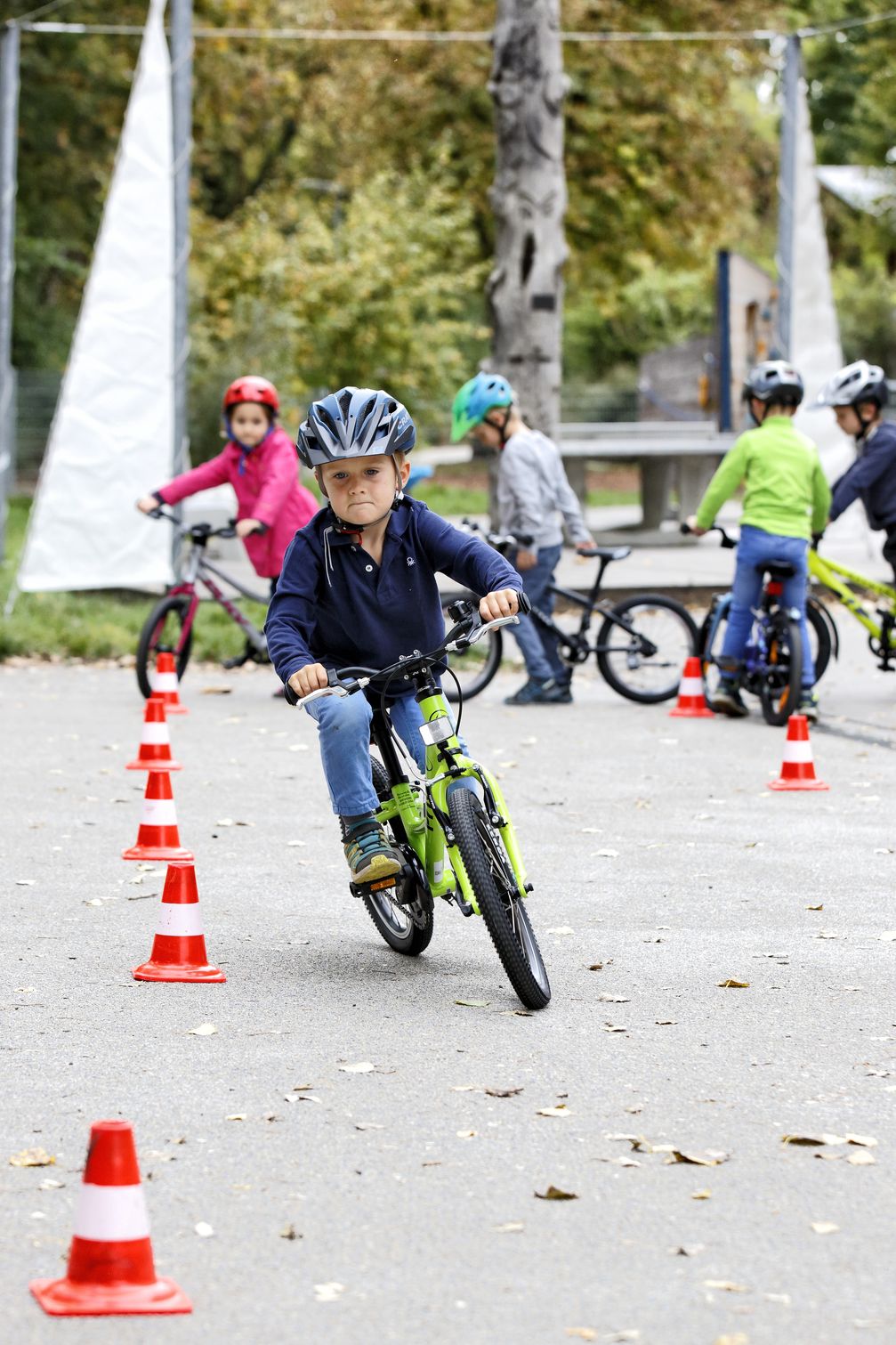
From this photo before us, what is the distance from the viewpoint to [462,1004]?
5777mm

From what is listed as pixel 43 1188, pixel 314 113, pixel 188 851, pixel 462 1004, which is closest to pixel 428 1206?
pixel 43 1188

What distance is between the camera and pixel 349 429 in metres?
5.92

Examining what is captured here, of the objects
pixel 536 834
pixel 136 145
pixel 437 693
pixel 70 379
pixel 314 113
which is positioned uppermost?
pixel 314 113

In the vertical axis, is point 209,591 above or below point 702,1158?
above

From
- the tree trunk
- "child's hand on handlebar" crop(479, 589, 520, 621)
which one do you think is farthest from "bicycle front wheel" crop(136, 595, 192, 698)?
the tree trunk

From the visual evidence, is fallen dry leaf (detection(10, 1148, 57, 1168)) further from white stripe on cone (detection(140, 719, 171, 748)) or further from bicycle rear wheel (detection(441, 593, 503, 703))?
bicycle rear wheel (detection(441, 593, 503, 703))

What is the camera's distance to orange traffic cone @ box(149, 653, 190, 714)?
10938mm

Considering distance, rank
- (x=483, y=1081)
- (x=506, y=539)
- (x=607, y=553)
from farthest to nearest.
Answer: (x=607, y=553), (x=506, y=539), (x=483, y=1081)

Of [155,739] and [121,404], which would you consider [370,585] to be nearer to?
[155,739]

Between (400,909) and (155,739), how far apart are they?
11.4 feet

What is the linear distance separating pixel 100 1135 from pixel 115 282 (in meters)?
14.2

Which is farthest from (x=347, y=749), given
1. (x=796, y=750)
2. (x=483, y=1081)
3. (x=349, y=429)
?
(x=796, y=750)

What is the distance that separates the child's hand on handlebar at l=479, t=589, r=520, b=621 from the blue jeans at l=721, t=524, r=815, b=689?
20.5 feet

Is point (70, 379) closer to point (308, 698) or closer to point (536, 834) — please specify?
point (536, 834)
